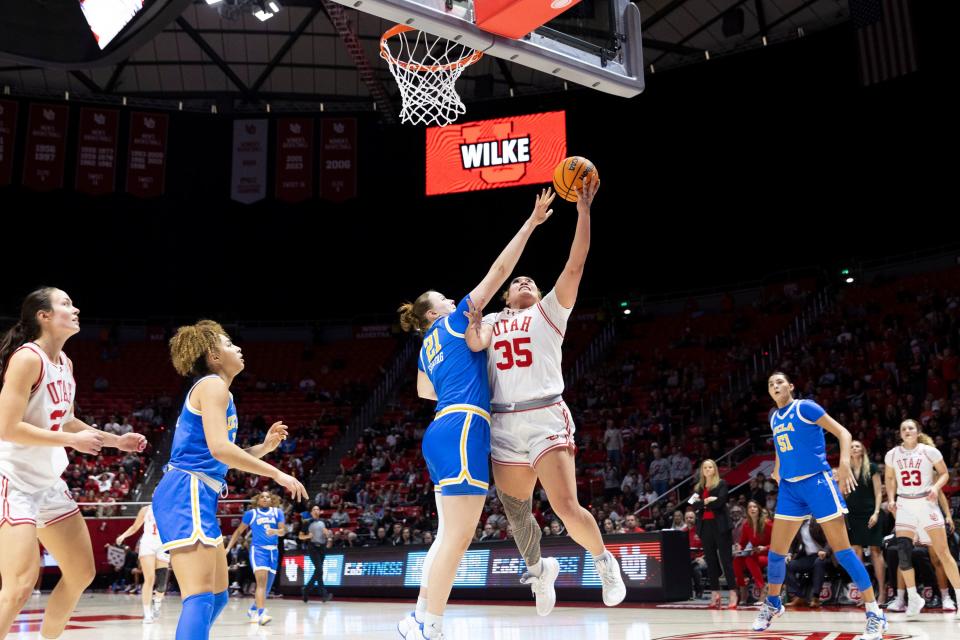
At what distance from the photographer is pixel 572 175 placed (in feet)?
18.3

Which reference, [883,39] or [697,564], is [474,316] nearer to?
[697,564]

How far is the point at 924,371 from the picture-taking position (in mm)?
18188

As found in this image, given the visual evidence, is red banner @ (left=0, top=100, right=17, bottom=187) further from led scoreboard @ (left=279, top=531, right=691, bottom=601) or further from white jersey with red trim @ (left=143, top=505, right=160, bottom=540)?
white jersey with red trim @ (left=143, top=505, right=160, bottom=540)

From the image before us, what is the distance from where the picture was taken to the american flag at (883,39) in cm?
2001

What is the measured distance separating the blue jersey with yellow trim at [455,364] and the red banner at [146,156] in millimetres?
23025

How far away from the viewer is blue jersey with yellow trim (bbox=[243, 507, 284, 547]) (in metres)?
12.4

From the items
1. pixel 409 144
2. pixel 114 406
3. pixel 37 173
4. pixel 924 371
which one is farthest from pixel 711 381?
pixel 37 173

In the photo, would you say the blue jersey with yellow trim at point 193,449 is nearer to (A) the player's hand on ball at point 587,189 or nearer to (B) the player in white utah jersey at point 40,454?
(B) the player in white utah jersey at point 40,454

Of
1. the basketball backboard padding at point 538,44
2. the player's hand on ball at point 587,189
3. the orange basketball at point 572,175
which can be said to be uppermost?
the basketball backboard padding at point 538,44

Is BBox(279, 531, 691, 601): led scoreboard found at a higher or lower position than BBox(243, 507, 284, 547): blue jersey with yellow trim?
lower

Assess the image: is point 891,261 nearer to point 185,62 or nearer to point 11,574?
point 185,62

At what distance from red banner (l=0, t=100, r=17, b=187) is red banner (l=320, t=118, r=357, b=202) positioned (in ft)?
28.0

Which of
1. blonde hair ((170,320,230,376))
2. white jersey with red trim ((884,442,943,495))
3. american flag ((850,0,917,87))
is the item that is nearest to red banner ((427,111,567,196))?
american flag ((850,0,917,87))

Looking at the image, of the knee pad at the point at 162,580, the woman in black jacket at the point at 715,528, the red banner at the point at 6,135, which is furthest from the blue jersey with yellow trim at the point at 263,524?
the red banner at the point at 6,135
